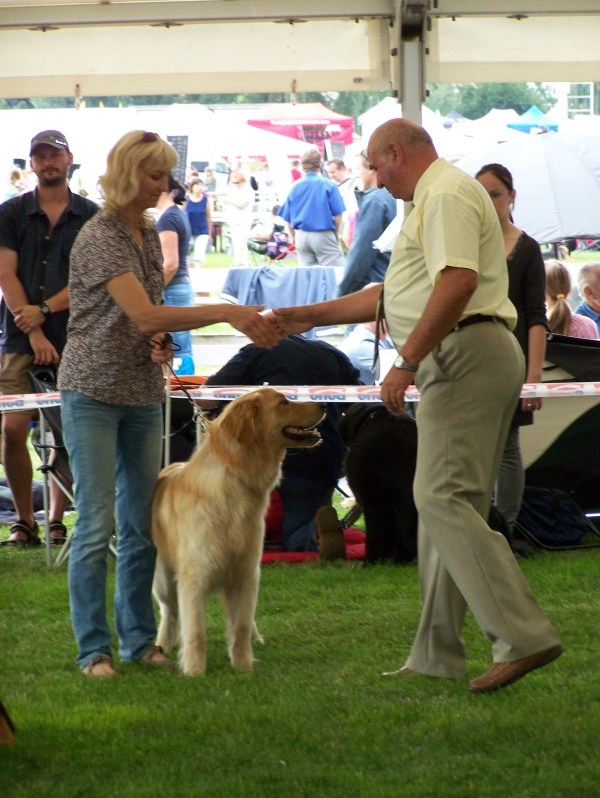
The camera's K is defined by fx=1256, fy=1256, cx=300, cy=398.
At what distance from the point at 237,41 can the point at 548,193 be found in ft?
19.8

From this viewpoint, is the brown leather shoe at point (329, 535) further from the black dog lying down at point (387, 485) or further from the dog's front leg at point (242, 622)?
the dog's front leg at point (242, 622)

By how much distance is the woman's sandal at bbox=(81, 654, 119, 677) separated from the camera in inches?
186

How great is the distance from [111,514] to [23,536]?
11.1ft

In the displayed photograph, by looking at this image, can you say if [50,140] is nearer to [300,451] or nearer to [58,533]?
[300,451]

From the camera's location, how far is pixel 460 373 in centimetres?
410

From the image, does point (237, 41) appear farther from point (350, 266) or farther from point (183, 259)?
point (350, 266)

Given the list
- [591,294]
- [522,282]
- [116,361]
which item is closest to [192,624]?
[116,361]

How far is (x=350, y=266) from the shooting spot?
11.5 m

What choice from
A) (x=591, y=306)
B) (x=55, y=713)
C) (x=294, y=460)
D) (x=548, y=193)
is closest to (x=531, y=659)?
(x=55, y=713)

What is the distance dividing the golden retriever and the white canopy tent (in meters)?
4.16

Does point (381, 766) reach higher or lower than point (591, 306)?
lower

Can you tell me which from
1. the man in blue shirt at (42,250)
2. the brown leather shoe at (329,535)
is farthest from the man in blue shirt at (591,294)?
the man in blue shirt at (42,250)

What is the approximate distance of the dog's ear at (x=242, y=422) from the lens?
4.79 meters

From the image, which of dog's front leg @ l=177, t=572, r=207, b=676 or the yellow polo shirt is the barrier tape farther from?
the yellow polo shirt
